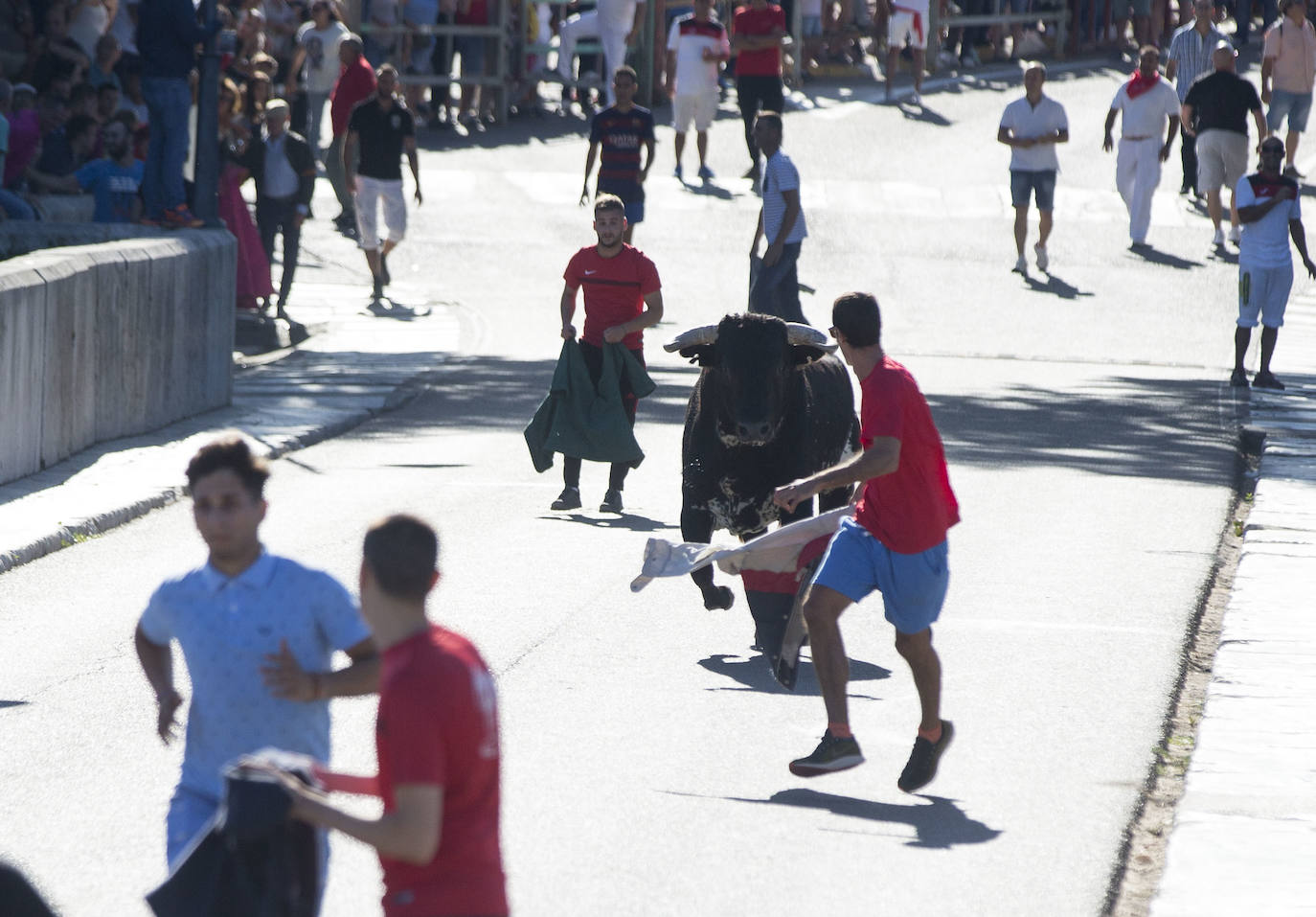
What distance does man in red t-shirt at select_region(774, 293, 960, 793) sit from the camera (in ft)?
23.4

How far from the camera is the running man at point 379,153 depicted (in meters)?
21.7

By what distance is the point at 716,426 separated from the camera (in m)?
9.62

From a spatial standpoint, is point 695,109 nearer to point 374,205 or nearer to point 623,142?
point 623,142

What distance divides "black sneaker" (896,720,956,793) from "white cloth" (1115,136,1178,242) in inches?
715

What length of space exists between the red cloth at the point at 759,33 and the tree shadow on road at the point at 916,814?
775 inches

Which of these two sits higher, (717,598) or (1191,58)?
(1191,58)

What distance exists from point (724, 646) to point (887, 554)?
239 centimetres

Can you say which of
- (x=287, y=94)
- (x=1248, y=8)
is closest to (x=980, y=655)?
(x=287, y=94)

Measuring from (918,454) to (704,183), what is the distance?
67.0ft

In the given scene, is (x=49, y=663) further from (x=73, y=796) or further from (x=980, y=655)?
(x=980, y=655)

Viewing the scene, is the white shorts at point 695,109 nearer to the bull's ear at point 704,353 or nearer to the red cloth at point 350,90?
the red cloth at point 350,90

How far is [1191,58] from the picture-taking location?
27062 millimetres

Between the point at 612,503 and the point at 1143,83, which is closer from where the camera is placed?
the point at 612,503

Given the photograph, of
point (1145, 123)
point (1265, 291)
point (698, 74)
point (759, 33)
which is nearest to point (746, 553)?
point (1265, 291)
